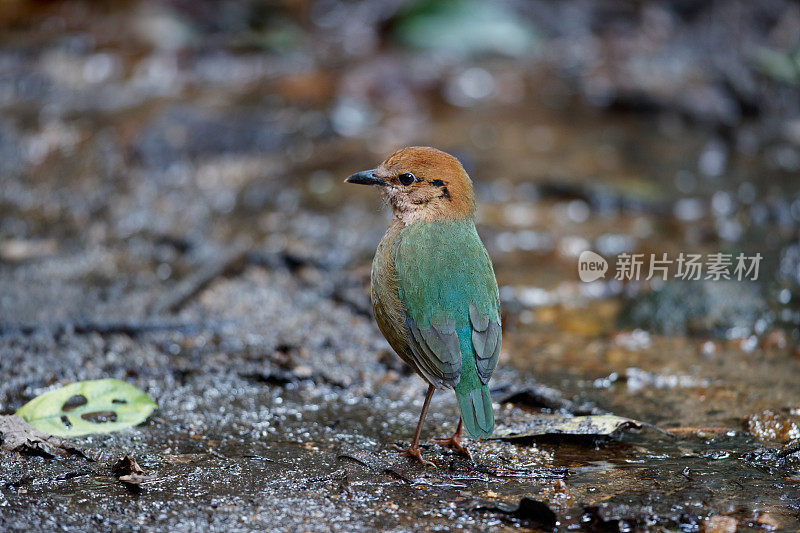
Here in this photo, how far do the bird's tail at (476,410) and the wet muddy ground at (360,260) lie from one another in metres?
0.21

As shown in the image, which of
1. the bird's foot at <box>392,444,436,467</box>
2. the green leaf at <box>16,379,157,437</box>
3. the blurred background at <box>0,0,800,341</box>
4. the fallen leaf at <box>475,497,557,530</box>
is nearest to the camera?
the fallen leaf at <box>475,497,557,530</box>

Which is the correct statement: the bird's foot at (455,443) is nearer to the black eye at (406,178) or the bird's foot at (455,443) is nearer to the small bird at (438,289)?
the small bird at (438,289)

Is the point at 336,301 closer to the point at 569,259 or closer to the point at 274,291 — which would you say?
the point at 274,291

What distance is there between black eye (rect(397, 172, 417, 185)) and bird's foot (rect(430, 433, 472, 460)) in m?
1.20

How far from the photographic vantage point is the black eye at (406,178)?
387 centimetres

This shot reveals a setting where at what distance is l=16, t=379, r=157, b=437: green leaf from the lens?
130 inches

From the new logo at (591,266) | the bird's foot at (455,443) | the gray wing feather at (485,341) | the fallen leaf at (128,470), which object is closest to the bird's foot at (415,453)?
the bird's foot at (455,443)

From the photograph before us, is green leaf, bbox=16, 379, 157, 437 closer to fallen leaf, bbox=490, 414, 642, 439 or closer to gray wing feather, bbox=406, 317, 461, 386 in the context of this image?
gray wing feather, bbox=406, 317, 461, 386

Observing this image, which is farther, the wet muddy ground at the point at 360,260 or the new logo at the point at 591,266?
the new logo at the point at 591,266

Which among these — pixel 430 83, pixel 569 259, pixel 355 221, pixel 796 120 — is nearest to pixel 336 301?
pixel 355 221

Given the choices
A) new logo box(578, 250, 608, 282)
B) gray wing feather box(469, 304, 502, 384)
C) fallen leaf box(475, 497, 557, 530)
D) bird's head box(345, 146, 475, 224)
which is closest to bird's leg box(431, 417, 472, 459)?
gray wing feather box(469, 304, 502, 384)

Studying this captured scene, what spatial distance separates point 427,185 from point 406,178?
4.2 inches

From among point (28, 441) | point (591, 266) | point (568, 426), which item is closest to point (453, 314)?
point (568, 426)

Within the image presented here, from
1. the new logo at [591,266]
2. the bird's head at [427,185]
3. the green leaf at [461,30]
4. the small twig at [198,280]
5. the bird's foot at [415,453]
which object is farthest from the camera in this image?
the green leaf at [461,30]
